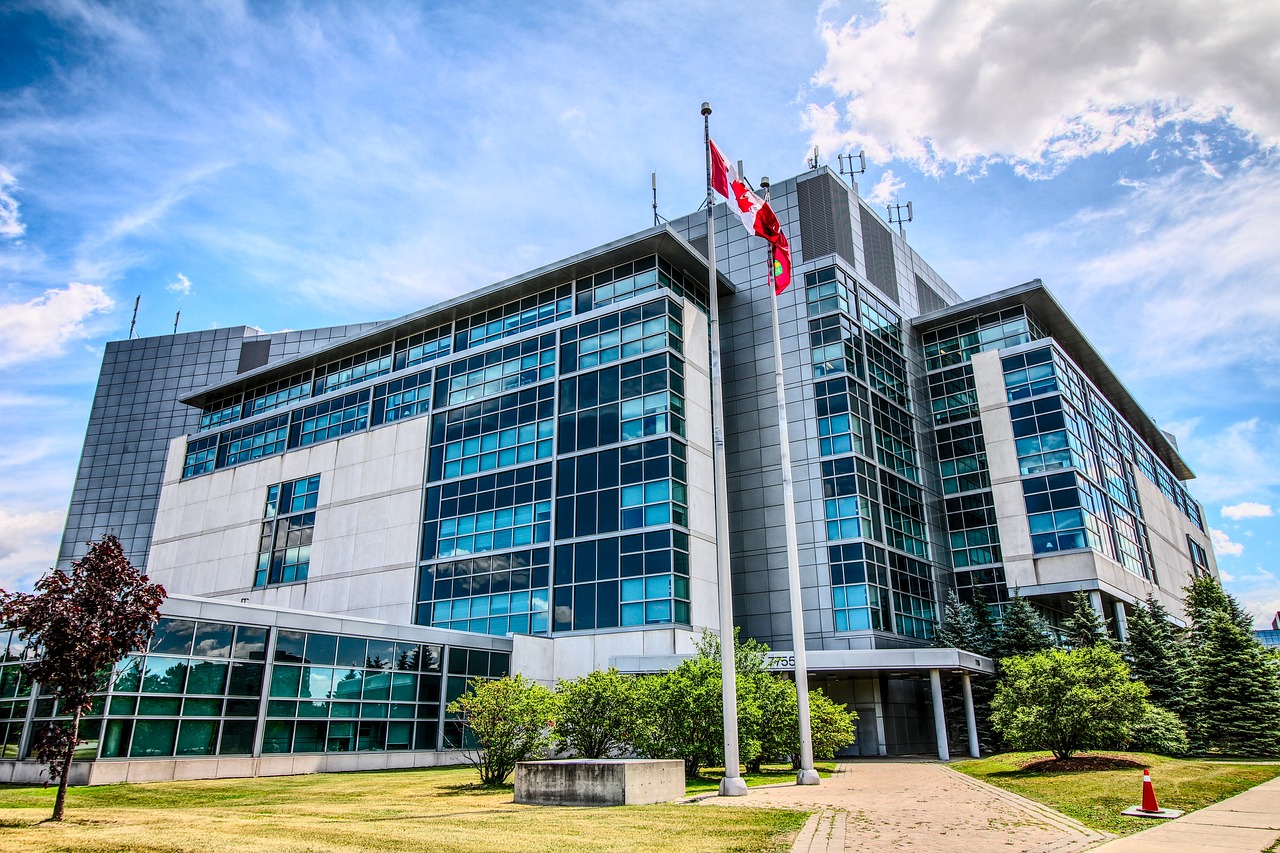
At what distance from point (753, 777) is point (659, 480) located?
57.2 ft

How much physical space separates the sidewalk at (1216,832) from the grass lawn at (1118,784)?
54cm

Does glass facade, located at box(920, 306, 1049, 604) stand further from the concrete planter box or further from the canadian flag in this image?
the concrete planter box

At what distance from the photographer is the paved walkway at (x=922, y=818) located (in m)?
12.3

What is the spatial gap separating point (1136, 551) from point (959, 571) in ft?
41.8

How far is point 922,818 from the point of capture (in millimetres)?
15578

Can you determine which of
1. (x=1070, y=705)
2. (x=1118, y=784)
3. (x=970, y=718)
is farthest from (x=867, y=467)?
(x=1118, y=784)

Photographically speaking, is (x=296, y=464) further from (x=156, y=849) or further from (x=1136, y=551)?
(x=1136, y=551)

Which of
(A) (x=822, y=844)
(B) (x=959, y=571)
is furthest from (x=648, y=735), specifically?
(B) (x=959, y=571)

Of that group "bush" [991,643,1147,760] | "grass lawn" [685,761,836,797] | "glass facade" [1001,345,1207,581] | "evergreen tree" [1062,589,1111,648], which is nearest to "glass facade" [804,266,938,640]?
"glass facade" [1001,345,1207,581]

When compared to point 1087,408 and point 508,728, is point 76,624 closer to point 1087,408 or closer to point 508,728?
point 508,728

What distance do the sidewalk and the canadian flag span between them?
15.7 m

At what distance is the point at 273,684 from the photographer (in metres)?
31.1

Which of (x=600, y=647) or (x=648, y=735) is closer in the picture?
(x=648, y=735)

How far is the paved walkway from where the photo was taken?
1229 centimetres
